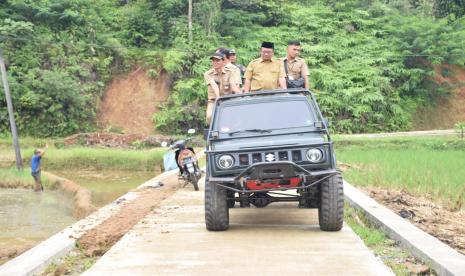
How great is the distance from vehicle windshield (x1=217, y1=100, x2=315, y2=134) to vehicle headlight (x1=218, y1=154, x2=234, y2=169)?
75 cm

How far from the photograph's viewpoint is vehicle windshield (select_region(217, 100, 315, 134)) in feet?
25.8

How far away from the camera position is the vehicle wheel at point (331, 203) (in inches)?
277

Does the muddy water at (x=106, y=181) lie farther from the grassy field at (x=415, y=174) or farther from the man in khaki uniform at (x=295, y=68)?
the grassy field at (x=415, y=174)

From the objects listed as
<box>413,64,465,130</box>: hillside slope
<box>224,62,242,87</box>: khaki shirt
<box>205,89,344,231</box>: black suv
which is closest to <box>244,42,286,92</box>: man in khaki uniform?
<box>224,62,242,87</box>: khaki shirt

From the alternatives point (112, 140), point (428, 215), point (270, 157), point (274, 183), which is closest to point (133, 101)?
point (112, 140)

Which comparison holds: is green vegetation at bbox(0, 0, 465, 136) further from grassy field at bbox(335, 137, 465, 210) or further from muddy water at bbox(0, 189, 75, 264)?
grassy field at bbox(335, 137, 465, 210)

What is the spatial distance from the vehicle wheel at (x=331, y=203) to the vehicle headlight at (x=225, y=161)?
1213 millimetres

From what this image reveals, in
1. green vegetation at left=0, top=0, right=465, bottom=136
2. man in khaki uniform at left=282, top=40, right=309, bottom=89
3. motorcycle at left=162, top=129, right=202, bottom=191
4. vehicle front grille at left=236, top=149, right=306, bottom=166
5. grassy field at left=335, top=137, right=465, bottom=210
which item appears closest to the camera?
vehicle front grille at left=236, top=149, right=306, bottom=166

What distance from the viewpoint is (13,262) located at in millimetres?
5797

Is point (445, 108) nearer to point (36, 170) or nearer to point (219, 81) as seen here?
point (36, 170)

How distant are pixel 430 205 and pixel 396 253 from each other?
3.61 m

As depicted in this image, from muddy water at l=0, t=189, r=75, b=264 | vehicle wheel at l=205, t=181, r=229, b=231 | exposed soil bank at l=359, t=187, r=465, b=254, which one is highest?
vehicle wheel at l=205, t=181, r=229, b=231

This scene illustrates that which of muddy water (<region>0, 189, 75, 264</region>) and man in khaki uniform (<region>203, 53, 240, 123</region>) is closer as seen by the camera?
muddy water (<region>0, 189, 75, 264</region>)

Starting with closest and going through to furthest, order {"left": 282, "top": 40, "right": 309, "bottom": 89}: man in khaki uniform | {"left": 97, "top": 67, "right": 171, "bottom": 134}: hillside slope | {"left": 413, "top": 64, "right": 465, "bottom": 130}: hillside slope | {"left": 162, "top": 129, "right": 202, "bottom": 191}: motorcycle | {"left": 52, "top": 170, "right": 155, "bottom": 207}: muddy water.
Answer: {"left": 282, "top": 40, "right": 309, "bottom": 89}: man in khaki uniform
{"left": 162, "top": 129, "right": 202, "bottom": 191}: motorcycle
{"left": 52, "top": 170, "right": 155, "bottom": 207}: muddy water
{"left": 97, "top": 67, "right": 171, "bottom": 134}: hillside slope
{"left": 413, "top": 64, "right": 465, "bottom": 130}: hillside slope
